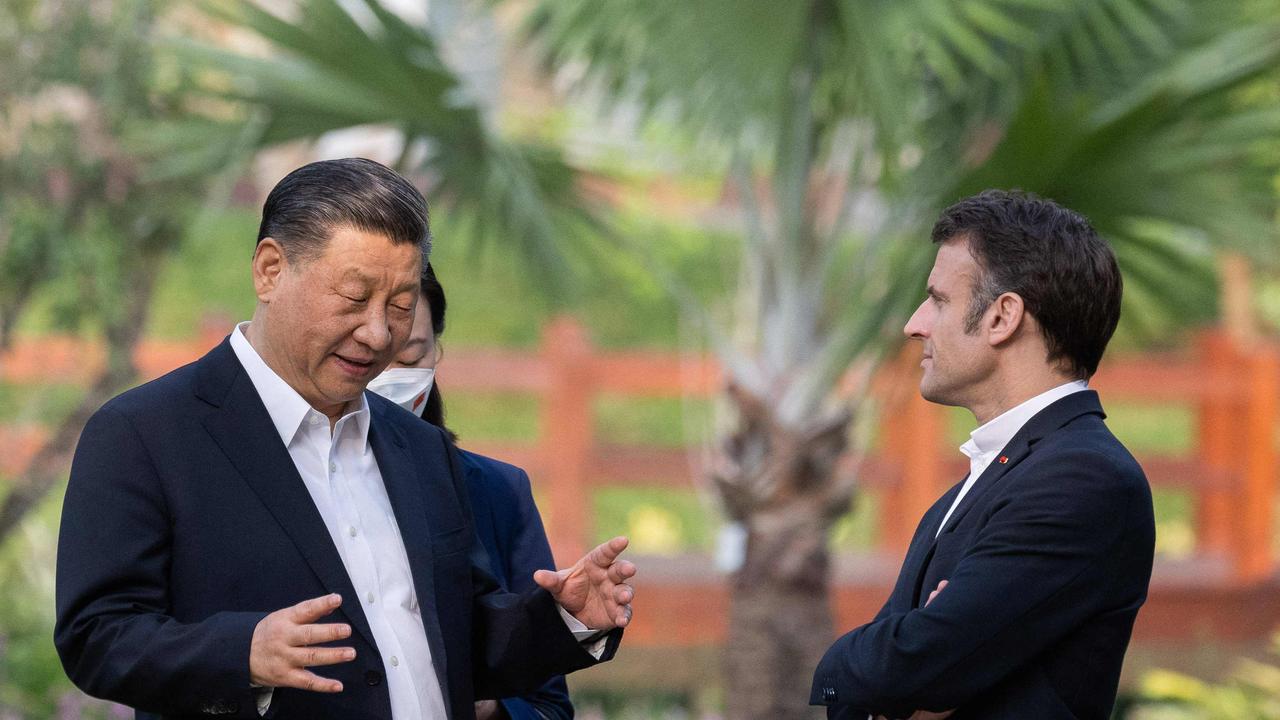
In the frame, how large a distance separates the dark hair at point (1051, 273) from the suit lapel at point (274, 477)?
96 cm

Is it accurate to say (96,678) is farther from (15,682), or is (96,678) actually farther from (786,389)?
(15,682)

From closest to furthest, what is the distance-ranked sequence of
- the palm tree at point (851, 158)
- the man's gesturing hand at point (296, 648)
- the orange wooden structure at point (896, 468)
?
the man's gesturing hand at point (296, 648)
the palm tree at point (851, 158)
the orange wooden structure at point (896, 468)

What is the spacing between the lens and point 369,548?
6.05ft

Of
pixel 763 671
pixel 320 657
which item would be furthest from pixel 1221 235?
pixel 320 657

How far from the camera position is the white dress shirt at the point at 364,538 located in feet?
5.96

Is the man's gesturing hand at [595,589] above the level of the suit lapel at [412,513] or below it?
below

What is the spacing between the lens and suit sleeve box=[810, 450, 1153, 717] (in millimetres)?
1850

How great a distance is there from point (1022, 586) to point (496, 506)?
3.06 ft

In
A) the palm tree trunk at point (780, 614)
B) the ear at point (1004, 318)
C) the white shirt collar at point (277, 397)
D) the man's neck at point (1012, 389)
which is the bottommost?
the palm tree trunk at point (780, 614)

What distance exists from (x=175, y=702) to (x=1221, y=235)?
3.57 meters

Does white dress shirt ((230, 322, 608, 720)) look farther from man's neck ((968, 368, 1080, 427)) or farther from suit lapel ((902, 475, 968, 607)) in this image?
man's neck ((968, 368, 1080, 427))

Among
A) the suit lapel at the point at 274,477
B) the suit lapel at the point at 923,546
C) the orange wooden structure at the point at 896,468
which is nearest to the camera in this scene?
the suit lapel at the point at 274,477

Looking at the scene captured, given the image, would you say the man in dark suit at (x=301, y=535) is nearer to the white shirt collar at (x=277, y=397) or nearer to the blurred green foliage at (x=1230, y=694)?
the white shirt collar at (x=277, y=397)

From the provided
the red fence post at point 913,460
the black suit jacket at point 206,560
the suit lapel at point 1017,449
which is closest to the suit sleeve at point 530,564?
the black suit jacket at point 206,560
